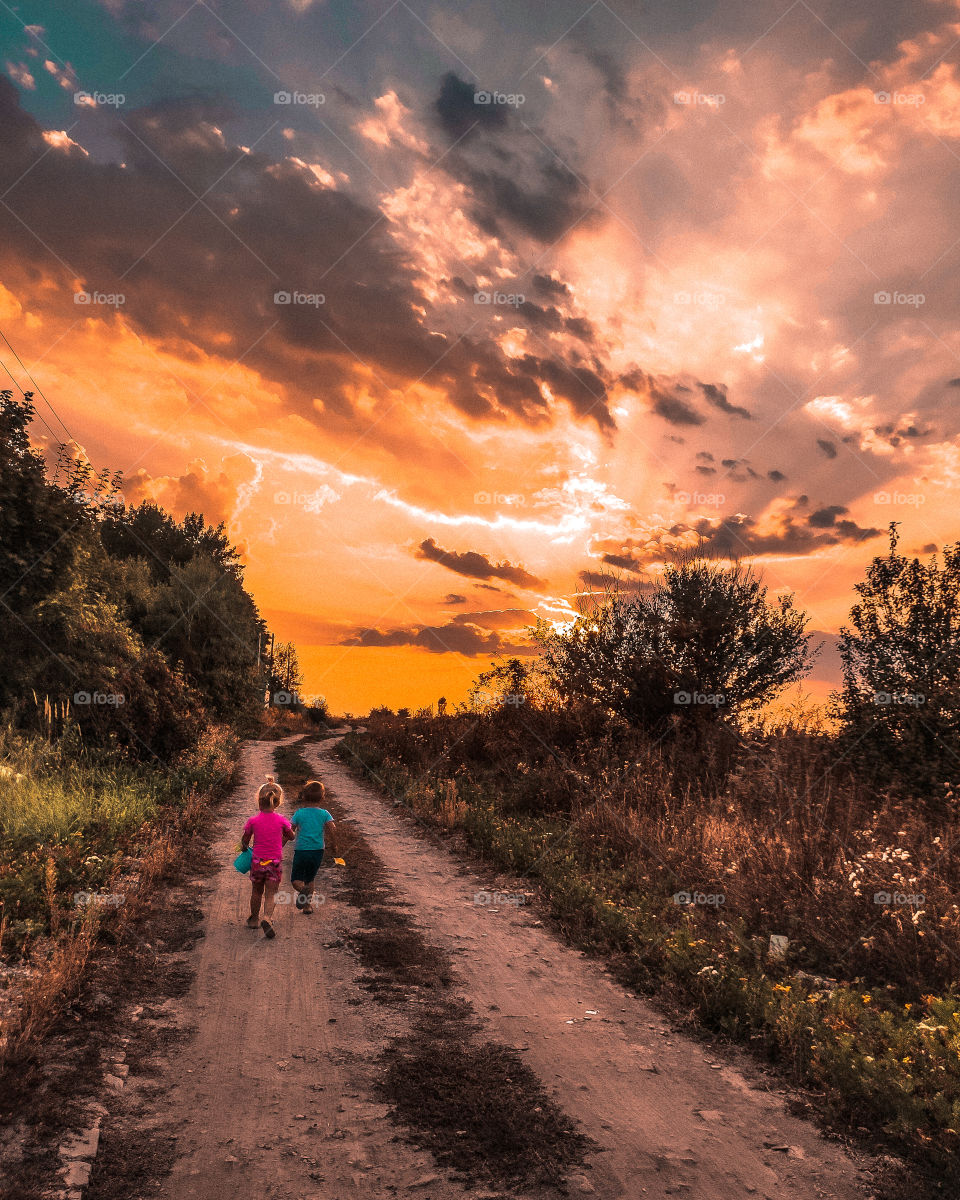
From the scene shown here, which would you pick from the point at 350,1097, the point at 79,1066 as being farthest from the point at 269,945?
the point at 350,1097

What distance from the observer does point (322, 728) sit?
5559 centimetres

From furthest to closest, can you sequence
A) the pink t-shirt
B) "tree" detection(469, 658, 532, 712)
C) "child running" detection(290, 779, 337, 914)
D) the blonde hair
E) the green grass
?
"tree" detection(469, 658, 532, 712)
"child running" detection(290, 779, 337, 914)
the blonde hair
the pink t-shirt
the green grass

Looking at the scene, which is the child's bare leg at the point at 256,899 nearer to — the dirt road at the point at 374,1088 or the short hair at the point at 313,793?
the dirt road at the point at 374,1088

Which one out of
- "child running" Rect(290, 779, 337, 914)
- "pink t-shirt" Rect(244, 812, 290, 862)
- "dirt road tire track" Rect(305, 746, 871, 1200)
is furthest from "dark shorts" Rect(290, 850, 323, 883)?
"dirt road tire track" Rect(305, 746, 871, 1200)

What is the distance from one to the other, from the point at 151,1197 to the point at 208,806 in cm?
1256

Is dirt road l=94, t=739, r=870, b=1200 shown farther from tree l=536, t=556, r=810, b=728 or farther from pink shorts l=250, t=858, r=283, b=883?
tree l=536, t=556, r=810, b=728

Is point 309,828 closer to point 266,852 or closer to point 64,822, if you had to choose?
point 266,852

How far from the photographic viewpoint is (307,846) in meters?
8.48

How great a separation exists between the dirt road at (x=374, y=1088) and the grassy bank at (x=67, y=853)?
884mm

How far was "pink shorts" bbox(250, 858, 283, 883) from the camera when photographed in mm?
7559

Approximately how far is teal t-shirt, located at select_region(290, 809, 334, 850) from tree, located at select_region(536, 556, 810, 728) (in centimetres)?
923

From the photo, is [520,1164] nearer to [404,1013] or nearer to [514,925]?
[404,1013]

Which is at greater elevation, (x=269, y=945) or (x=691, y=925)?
(x=691, y=925)

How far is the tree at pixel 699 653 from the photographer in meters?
15.9
